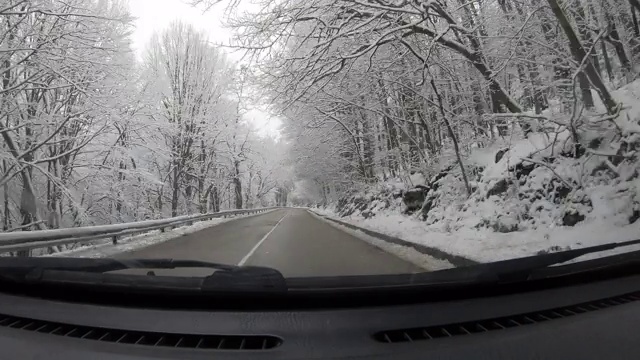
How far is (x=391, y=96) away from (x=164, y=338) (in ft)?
53.6

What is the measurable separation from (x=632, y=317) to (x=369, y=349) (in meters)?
1.68

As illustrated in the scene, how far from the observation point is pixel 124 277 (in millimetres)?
2480

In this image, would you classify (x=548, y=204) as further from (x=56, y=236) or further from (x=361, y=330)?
(x=56, y=236)

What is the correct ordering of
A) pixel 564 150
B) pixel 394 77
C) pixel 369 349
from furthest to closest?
pixel 394 77
pixel 564 150
pixel 369 349

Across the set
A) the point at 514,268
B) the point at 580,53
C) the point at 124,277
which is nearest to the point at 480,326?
the point at 514,268

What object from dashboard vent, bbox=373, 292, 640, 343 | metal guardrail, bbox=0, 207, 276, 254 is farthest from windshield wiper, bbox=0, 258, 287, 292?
metal guardrail, bbox=0, 207, 276, 254

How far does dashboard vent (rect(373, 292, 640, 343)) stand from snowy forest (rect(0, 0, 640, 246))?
5312 millimetres

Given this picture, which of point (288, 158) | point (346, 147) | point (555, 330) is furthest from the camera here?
point (288, 158)

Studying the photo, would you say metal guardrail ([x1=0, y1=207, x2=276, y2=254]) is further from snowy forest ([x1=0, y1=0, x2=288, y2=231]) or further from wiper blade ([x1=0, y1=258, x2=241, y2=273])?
wiper blade ([x1=0, y1=258, x2=241, y2=273])

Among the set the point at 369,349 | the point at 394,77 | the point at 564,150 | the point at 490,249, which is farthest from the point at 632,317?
the point at 394,77

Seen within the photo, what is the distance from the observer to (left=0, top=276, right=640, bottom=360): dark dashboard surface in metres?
2.01

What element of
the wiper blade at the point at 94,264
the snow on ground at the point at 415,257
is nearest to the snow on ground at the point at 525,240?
the snow on ground at the point at 415,257

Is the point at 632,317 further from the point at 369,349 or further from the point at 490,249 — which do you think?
the point at 490,249

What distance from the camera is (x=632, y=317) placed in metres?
2.46
